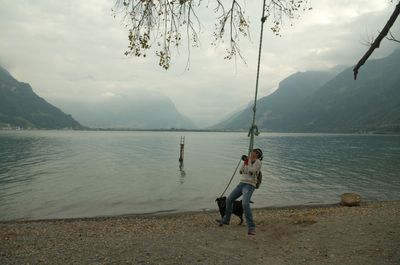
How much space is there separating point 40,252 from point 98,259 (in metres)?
2.43

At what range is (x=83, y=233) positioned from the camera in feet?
49.3

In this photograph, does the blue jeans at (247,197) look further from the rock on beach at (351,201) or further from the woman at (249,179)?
the rock on beach at (351,201)

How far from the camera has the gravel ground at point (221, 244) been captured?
34.9ft

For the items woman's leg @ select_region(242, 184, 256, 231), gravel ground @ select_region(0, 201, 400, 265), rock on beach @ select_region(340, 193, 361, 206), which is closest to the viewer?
gravel ground @ select_region(0, 201, 400, 265)

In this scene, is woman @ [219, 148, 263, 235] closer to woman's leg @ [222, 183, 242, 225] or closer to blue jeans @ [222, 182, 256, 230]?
blue jeans @ [222, 182, 256, 230]

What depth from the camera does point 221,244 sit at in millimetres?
12227

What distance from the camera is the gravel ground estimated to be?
10.6 m

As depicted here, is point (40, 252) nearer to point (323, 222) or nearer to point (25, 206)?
point (323, 222)

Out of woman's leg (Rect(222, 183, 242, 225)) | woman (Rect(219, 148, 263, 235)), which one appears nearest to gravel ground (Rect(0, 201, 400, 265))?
woman's leg (Rect(222, 183, 242, 225))

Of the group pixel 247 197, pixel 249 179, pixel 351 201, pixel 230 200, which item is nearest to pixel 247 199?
pixel 247 197

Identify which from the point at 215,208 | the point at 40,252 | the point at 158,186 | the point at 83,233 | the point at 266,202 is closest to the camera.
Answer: the point at 40,252

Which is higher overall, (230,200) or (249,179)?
(249,179)

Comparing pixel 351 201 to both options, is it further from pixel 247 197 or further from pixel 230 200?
pixel 247 197

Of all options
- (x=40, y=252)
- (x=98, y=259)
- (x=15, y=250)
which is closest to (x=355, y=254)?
(x=98, y=259)
